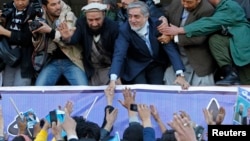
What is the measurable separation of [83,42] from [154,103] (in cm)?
101

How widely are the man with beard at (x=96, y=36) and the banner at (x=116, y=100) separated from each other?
0.93 feet

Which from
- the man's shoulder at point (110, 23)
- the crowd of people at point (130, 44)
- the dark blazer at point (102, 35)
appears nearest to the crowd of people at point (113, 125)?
the crowd of people at point (130, 44)

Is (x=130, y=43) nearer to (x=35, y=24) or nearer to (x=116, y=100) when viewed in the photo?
(x=116, y=100)

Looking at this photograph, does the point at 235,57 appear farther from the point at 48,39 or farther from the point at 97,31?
the point at 48,39

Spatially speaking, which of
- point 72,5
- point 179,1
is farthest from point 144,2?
point 72,5

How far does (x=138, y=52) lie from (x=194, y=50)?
588mm

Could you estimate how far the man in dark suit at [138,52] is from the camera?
8.32 metres

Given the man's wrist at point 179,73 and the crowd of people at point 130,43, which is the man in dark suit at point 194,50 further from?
the man's wrist at point 179,73

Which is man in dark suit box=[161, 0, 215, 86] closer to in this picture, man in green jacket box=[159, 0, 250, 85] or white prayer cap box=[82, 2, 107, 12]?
man in green jacket box=[159, 0, 250, 85]

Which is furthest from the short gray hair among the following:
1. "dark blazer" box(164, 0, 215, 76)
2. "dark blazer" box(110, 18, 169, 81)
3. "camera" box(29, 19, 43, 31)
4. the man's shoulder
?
"camera" box(29, 19, 43, 31)

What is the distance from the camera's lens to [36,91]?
864 cm

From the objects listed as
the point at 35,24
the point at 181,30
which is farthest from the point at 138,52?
the point at 35,24

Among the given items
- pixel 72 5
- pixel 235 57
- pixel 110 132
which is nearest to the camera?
pixel 110 132

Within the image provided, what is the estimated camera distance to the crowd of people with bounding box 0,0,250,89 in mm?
8328
